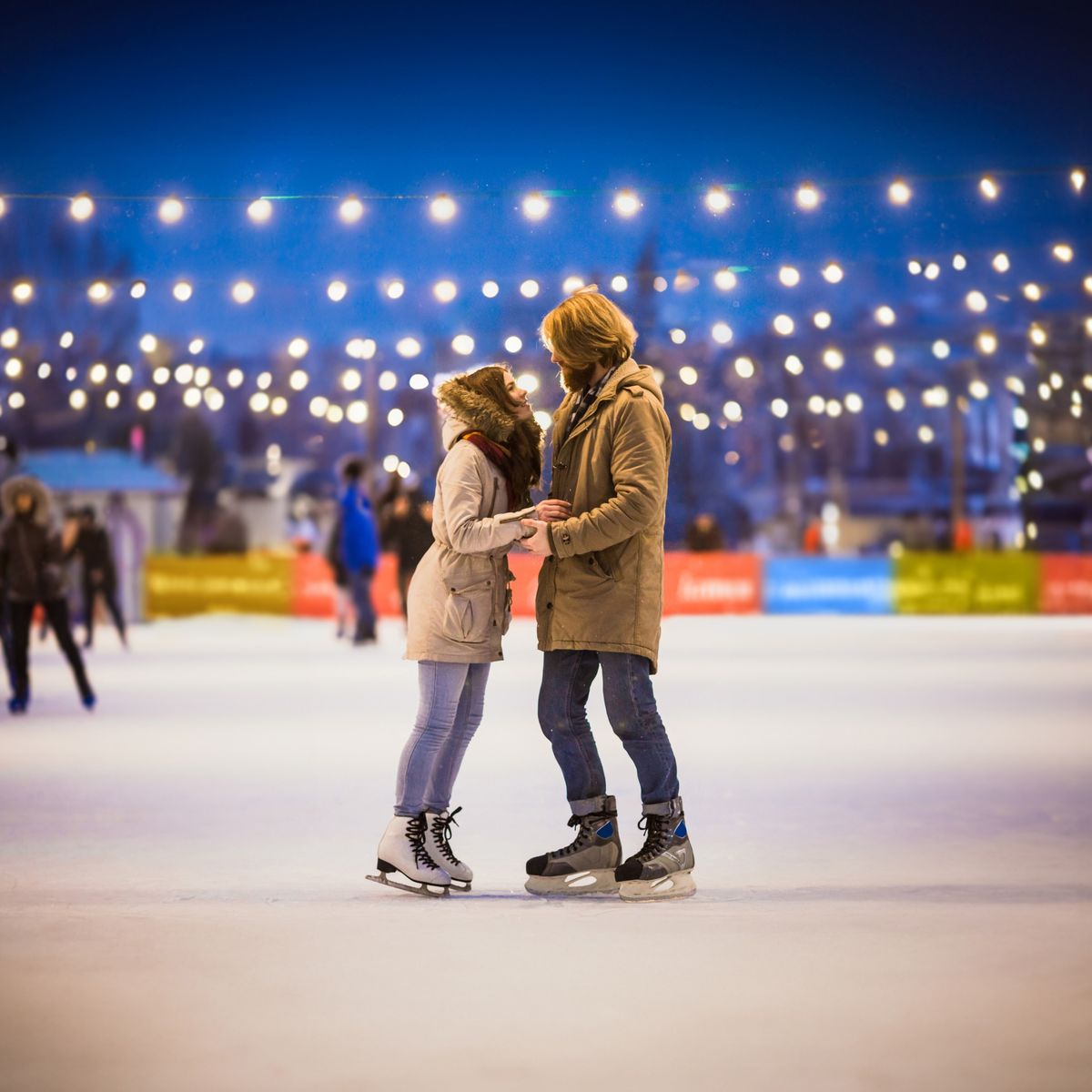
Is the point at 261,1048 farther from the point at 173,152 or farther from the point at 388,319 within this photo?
A: the point at 388,319

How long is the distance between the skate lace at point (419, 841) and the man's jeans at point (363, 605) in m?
12.4

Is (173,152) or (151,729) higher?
(173,152)

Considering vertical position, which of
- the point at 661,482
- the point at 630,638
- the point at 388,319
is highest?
the point at 388,319

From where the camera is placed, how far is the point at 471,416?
17.5 feet

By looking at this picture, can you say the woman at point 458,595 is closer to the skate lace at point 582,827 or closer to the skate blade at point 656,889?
the skate lace at point 582,827

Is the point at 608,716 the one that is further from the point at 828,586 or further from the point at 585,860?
the point at 828,586

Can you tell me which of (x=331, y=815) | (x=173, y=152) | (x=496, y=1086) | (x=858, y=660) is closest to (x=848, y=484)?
(x=858, y=660)

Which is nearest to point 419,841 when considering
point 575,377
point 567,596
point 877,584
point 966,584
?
point 567,596

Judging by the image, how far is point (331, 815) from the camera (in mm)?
6777

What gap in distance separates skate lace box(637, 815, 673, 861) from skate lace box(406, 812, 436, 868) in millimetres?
559

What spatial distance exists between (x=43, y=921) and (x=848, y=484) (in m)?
51.1

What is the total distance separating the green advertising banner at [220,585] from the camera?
23938 millimetres

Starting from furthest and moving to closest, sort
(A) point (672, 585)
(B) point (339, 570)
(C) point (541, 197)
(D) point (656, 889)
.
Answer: (A) point (672, 585) → (B) point (339, 570) → (C) point (541, 197) → (D) point (656, 889)

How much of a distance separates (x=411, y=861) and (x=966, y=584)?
2084 cm
